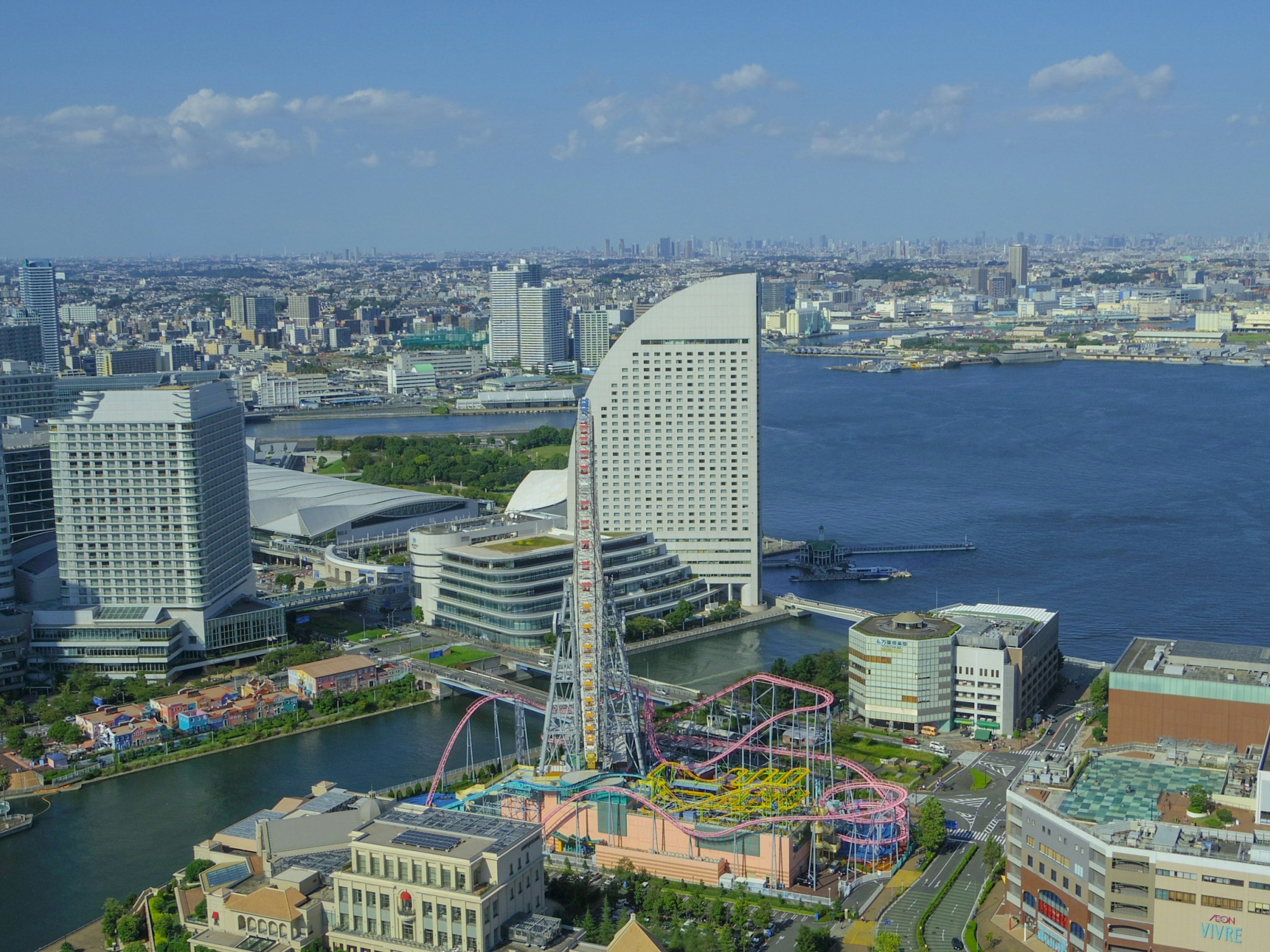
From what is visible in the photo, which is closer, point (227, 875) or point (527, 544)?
point (227, 875)

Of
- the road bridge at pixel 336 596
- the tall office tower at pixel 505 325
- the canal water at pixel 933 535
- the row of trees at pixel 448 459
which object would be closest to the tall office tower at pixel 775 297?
the tall office tower at pixel 505 325

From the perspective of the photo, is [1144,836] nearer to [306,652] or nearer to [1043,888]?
[1043,888]

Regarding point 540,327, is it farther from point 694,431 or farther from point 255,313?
point 694,431

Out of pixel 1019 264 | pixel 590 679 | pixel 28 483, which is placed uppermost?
pixel 1019 264

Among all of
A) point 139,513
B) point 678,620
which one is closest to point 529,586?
point 678,620

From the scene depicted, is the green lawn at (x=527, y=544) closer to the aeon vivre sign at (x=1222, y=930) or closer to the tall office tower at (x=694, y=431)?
the tall office tower at (x=694, y=431)

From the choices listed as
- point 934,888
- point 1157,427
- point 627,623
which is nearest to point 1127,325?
point 1157,427
